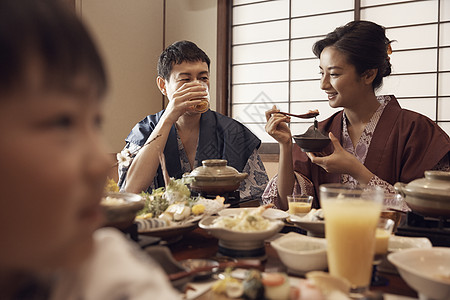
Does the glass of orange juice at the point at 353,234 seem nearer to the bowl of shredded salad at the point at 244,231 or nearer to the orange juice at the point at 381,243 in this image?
the orange juice at the point at 381,243

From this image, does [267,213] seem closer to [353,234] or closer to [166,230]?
[166,230]

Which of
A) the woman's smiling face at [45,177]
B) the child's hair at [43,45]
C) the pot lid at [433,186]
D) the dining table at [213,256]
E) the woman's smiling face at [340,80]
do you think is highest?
the woman's smiling face at [340,80]

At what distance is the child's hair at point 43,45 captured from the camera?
43 cm

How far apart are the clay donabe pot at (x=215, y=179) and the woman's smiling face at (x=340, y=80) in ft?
3.68

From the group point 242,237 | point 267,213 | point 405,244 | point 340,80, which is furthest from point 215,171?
point 340,80

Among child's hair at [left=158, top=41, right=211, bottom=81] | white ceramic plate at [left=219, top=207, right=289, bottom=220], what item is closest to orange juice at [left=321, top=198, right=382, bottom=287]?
white ceramic plate at [left=219, top=207, right=289, bottom=220]

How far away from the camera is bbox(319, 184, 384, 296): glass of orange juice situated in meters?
0.98

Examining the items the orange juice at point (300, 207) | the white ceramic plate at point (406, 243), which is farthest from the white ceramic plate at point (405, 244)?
the orange juice at point (300, 207)

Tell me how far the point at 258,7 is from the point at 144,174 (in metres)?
3.54

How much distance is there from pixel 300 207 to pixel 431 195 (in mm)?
559

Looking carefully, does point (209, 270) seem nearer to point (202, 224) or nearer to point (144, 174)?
point (202, 224)

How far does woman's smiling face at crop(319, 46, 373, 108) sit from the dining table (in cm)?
156

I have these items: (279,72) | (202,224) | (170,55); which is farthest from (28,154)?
(279,72)

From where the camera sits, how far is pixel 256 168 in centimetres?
280
